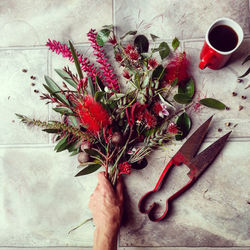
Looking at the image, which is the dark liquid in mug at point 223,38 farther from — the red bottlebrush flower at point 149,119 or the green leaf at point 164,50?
the red bottlebrush flower at point 149,119

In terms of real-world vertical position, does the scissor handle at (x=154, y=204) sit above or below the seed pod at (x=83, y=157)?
below

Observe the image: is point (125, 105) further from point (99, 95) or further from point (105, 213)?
point (105, 213)

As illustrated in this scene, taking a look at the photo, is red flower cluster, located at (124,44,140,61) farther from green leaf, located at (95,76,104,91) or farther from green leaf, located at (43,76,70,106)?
green leaf, located at (43,76,70,106)

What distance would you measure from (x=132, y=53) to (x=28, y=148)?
482mm

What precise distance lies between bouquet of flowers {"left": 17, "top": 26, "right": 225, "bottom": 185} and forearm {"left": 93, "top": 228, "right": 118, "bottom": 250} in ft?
0.56

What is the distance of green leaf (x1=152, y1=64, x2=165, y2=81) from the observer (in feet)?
3.03

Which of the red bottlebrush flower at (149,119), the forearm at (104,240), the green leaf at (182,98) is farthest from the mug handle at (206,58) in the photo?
the forearm at (104,240)

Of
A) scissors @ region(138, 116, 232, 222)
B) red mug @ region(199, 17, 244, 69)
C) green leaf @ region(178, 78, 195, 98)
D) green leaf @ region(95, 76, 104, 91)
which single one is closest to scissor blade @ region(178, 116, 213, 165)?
scissors @ region(138, 116, 232, 222)

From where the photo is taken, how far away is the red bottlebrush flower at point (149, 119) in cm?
90

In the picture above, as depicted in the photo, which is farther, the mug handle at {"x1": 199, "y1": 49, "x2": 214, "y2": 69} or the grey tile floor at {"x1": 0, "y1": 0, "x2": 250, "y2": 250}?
the grey tile floor at {"x1": 0, "y1": 0, "x2": 250, "y2": 250}

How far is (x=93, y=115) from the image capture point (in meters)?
0.86

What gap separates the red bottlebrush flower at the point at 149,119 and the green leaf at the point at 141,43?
217 millimetres

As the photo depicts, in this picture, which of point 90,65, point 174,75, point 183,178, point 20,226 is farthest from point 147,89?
point 20,226

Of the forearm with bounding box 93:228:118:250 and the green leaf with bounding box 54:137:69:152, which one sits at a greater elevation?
the green leaf with bounding box 54:137:69:152
